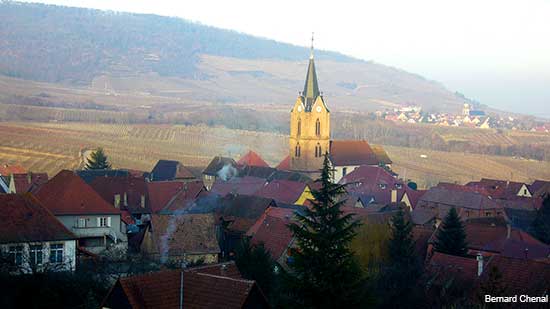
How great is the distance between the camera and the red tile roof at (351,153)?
79.9 m

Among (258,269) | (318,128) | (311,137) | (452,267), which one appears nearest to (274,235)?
(258,269)

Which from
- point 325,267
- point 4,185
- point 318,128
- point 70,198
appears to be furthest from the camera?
point 318,128

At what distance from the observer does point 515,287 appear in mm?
23984

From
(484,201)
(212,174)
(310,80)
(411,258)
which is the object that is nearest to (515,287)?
(411,258)

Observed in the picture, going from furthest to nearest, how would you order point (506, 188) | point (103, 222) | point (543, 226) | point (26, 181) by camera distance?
point (506, 188) < point (26, 181) < point (543, 226) < point (103, 222)

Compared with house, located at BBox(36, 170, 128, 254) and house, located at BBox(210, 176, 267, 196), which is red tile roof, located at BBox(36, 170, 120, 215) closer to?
house, located at BBox(36, 170, 128, 254)

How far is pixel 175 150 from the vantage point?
95562 mm

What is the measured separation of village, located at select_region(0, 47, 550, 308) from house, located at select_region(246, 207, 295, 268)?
7 centimetres

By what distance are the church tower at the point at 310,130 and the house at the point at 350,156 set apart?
67.5 inches

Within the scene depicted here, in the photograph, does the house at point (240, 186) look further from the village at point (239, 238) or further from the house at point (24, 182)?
the house at point (24, 182)

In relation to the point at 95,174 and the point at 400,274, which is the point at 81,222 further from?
the point at 95,174

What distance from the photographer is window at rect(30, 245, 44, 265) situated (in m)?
26.9

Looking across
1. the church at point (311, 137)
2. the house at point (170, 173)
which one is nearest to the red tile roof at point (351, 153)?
the church at point (311, 137)

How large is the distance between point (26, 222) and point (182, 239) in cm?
681
